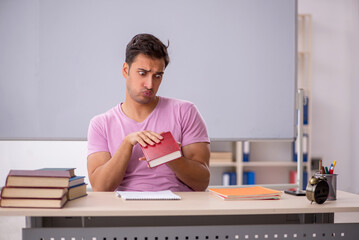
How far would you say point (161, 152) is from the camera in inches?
61.1

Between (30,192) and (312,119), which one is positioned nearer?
(30,192)

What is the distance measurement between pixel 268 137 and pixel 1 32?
2.10 metres

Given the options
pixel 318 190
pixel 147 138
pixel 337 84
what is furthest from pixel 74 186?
pixel 337 84

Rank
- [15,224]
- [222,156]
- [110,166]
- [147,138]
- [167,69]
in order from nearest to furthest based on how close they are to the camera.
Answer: [147,138] < [110,166] < [167,69] < [15,224] < [222,156]

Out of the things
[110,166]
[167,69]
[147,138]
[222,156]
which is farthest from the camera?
[222,156]

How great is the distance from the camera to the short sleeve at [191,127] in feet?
6.68

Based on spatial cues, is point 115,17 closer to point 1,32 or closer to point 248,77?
point 1,32

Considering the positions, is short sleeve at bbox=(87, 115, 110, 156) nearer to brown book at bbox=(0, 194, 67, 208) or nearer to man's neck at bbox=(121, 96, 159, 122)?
man's neck at bbox=(121, 96, 159, 122)

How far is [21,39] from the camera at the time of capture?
303 centimetres

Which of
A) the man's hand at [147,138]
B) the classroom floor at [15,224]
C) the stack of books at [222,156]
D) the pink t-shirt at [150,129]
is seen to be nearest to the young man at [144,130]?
the pink t-shirt at [150,129]

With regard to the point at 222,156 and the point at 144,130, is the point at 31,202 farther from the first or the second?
the point at 222,156

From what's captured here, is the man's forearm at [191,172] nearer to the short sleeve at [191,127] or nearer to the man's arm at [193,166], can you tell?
the man's arm at [193,166]

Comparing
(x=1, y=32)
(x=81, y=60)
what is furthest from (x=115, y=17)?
(x=1, y=32)

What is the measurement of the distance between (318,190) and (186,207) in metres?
0.48
